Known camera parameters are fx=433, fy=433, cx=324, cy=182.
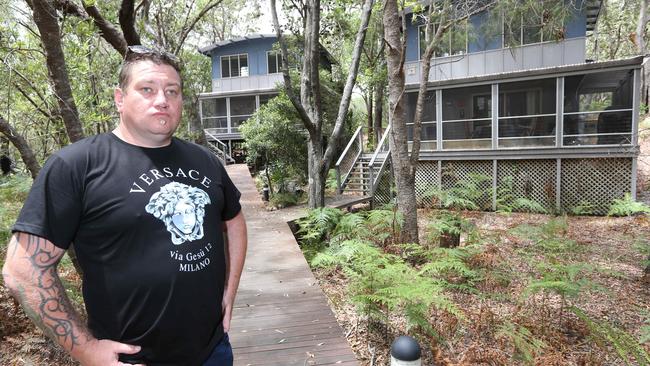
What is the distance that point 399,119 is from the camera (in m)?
6.71

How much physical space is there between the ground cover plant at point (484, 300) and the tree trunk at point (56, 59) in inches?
113

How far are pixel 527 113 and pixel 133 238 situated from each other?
50.0 ft

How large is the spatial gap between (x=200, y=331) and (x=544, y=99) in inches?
596

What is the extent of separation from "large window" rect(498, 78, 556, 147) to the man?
536 inches

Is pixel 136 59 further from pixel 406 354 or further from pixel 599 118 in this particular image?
pixel 599 118

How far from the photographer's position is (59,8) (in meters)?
4.63

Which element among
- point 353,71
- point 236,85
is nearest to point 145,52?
point 353,71

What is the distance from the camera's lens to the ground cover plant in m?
3.84

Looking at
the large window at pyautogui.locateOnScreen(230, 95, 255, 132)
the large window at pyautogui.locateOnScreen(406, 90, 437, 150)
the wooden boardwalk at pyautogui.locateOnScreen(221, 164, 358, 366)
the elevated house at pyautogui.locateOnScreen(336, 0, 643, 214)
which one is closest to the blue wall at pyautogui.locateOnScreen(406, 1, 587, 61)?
the elevated house at pyautogui.locateOnScreen(336, 0, 643, 214)

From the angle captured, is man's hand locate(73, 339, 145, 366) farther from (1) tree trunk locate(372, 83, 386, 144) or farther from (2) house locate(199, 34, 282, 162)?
(2) house locate(199, 34, 282, 162)

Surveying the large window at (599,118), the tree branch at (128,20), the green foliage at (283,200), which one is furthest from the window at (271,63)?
the tree branch at (128,20)

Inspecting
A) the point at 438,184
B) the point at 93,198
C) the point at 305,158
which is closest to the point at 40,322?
the point at 93,198

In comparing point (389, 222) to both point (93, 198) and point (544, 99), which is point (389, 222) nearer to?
point (93, 198)

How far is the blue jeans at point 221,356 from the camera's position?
6.30 ft
